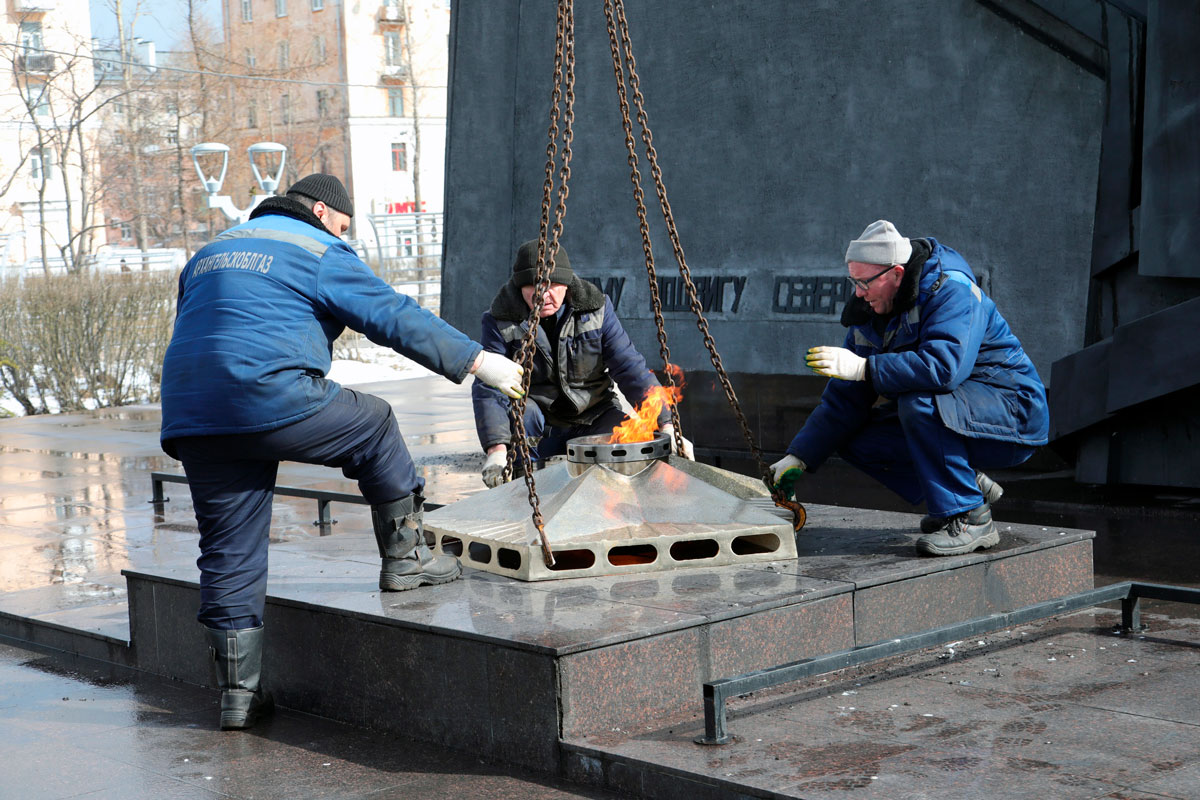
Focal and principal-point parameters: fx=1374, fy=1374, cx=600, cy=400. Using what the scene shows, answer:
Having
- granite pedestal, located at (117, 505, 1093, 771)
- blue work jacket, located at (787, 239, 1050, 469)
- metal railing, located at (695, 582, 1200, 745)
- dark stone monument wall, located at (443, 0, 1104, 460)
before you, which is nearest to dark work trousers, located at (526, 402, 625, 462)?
granite pedestal, located at (117, 505, 1093, 771)

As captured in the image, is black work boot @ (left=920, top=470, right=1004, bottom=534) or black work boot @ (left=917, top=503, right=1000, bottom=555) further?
black work boot @ (left=920, top=470, right=1004, bottom=534)

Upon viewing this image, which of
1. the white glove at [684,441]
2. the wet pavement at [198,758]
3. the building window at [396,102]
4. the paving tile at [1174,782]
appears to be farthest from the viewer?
the building window at [396,102]

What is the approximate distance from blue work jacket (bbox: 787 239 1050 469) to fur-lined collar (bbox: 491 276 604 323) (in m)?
1.42

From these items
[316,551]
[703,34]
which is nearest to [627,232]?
[703,34]

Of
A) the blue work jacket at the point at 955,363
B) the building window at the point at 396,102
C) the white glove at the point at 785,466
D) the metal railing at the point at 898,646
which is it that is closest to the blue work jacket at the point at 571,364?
the white glove at the point at 785,466

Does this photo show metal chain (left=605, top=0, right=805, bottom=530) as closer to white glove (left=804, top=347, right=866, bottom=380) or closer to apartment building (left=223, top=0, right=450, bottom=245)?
white glove (left=804, top=347, right=866, bottom=380)

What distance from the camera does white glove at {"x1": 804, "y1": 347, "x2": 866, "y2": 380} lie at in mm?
5398

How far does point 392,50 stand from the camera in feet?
197

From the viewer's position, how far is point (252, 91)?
5281 centimetres

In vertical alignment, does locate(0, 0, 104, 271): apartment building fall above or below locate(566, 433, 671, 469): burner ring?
above

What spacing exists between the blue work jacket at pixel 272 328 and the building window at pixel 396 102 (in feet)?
186

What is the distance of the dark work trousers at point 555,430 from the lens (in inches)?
272

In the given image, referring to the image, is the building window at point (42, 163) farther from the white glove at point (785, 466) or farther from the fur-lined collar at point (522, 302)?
the white glove at point (785, 466)

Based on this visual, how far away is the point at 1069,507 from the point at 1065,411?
714 mm
